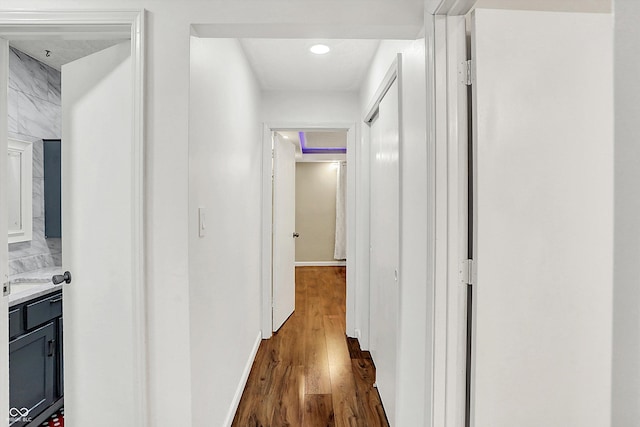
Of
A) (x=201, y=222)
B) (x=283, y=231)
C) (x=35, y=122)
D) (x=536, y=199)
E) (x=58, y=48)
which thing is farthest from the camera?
(x=283, y=231)

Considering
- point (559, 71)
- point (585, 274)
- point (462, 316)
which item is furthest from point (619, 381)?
point (559, 71)

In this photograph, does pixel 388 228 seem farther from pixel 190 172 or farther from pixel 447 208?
pixel 190 172

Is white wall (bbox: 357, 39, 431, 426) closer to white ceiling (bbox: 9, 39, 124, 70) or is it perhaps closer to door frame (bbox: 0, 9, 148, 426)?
door frame (bbox: 0, 9, 148, 426)

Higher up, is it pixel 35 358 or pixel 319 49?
pixel 319 49

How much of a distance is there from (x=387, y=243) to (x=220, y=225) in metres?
1.03

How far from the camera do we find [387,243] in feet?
7.02

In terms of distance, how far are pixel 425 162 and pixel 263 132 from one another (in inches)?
87.3

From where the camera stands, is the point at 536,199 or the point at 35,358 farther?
the point at 35,358

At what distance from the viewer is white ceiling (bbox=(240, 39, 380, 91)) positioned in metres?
2.33

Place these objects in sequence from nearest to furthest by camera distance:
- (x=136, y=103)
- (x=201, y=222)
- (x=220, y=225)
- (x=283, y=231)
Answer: (x=136, y=103) < (x=201, y=222) < (x=220, y=225) < (x=283, y=231)

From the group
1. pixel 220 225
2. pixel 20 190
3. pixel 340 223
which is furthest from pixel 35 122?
pixel 340 223

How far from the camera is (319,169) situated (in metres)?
7.40

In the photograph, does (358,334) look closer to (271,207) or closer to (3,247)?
(271,207)

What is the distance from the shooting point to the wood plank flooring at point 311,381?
2.05 m
